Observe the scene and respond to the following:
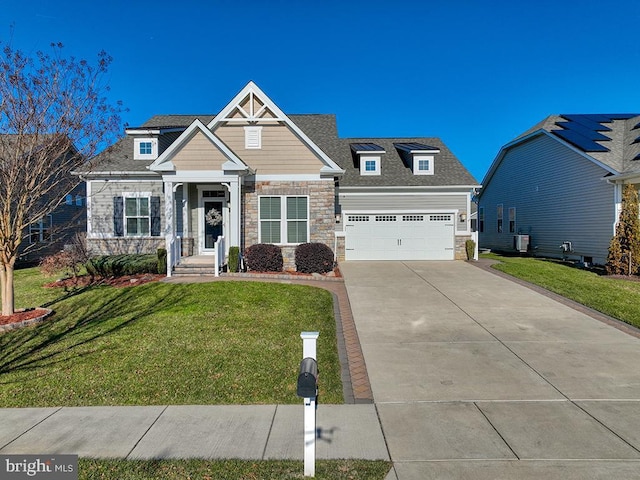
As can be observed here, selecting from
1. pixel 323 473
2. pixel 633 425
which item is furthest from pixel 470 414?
pixel 323 473

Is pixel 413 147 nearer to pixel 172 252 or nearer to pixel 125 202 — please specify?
pixel 172 252

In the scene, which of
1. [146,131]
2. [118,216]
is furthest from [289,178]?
[118,216]

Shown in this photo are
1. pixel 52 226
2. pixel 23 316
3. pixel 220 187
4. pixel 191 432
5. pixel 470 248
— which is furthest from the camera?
pixel 52 226

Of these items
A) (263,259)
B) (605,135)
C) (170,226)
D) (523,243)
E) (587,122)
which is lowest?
(263,259)

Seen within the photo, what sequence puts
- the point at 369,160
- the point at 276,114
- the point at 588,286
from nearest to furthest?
the point at 588,286 → the point at 276,114 → the point at 369,160

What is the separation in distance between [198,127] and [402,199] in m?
9.77

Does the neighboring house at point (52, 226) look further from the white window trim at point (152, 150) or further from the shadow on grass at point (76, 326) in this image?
the shadow on grass at point (76, 326)

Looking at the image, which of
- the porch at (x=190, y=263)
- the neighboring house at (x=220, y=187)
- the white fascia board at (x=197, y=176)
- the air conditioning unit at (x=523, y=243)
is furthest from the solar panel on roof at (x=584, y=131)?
the porch at (x=190, y=263)

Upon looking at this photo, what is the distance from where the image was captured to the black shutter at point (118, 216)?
15.6 metres

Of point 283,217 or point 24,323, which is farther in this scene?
point 283,217

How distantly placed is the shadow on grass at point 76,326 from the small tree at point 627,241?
14.1 m

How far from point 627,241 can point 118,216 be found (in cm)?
1867

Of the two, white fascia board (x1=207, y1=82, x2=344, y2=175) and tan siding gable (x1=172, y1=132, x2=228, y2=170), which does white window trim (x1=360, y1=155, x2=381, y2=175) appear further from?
tan siding gable (x1=172, y1=132, x2=228, y2=170)

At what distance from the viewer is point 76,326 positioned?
7805mm
